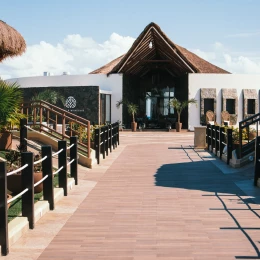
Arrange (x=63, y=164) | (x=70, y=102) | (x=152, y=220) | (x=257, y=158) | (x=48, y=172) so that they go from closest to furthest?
(x=152, y=220)
(x=48, y=172)
(x=63, y=164)
(x=257, y=158)
(x=70, y=102)

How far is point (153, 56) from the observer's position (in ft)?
123

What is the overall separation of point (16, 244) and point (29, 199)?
789 mm

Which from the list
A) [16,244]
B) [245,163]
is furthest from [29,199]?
[245,163]

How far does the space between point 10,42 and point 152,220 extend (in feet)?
19.8

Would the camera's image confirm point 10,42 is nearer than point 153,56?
Yes

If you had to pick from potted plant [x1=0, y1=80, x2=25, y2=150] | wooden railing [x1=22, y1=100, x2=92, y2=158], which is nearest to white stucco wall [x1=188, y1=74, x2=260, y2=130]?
wooden railing [x1=22, y1=100, x2=92, y2=158]

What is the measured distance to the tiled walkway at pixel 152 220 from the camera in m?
5.53

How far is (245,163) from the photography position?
1370 cm

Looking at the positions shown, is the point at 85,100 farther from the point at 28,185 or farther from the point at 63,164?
the point at 28,185

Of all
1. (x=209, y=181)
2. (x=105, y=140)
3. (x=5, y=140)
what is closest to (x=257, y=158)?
(x=209, y=181)

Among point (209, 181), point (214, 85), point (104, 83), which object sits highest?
point (104, 83)

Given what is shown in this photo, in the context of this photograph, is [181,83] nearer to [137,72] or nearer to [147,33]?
[137,72]

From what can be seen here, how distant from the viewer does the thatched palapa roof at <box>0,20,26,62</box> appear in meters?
11.2

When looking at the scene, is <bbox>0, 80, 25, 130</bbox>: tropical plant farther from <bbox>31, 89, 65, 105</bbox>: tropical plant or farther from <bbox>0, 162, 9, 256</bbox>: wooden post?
<bbox>31, 89, 65, 105</bbox>: tropical plant
